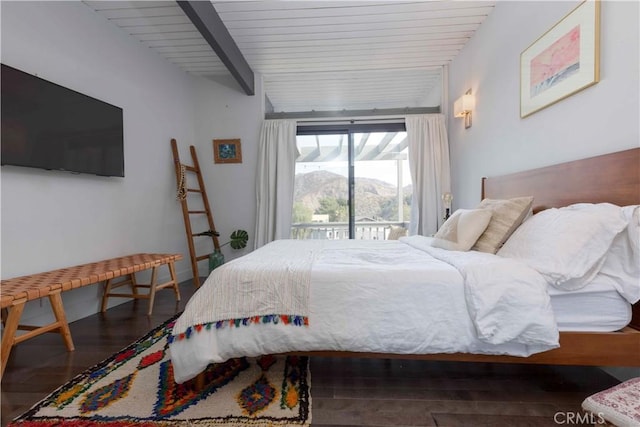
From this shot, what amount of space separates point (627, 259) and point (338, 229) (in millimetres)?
3095

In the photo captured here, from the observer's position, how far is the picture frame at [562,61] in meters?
1.50

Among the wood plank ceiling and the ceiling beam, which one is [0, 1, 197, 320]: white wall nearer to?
the wood plank ceiling

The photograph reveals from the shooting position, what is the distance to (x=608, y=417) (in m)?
0.80

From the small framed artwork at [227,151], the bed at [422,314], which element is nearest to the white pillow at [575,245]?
the bed at [422,314]

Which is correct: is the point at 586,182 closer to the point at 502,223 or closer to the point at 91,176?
the point at 502,223

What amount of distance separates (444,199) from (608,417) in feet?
8.85

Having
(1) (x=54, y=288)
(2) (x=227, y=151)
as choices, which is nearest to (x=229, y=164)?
(2) (x=227, y=151)

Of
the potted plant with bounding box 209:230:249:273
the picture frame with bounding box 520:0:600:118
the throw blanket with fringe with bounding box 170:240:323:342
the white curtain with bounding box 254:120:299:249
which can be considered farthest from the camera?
the white curtain with bounding box 254:120:299:249

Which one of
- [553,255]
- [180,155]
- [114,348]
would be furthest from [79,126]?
[553,255]

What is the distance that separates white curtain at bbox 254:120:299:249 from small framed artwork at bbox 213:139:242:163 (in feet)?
1.01

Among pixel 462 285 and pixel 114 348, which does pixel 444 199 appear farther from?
pixel 114 348

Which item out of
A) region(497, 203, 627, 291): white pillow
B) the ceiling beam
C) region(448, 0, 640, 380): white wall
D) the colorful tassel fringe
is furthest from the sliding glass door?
the colorful tassel fringe

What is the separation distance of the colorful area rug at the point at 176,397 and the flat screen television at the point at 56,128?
149cm

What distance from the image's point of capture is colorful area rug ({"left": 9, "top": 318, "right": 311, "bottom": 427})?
1197 millimetres
